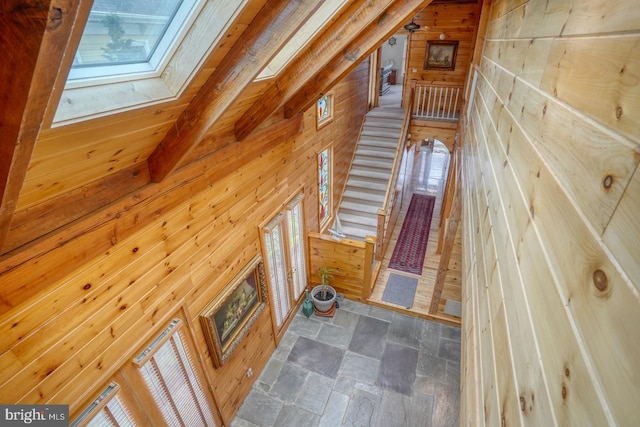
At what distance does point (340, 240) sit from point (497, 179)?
338 cm

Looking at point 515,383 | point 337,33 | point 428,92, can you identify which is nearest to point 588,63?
point 515,383

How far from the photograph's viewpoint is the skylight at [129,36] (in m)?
1.06

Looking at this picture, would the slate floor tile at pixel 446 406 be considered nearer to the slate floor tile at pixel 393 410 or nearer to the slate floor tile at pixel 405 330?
the slate floor tile at pixel 393 410

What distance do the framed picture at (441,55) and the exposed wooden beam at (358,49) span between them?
17.7 feet

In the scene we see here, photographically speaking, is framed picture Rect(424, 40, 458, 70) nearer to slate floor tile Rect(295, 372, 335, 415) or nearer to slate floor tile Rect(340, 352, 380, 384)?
slate floor tile Rect(340, 352, 380, 384)

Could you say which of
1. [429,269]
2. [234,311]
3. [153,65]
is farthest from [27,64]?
[429,269]

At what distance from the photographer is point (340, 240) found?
4.92 meters

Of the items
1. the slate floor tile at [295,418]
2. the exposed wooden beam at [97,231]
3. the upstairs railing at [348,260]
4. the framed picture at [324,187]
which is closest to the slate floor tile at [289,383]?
the slate floor tile at [295,418]

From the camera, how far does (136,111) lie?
4.90 ft

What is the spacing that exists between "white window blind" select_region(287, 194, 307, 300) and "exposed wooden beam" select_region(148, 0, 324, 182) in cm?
227

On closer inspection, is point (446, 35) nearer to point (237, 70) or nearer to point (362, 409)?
point (237, 70)

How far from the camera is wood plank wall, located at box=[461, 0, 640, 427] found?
500mm

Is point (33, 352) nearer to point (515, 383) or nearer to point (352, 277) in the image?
point (515, 383)

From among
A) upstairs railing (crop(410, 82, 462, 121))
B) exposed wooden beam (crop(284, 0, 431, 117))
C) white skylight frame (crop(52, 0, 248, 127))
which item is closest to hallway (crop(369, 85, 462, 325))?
upstairs railing (crop(410, 82, 462, 121))
